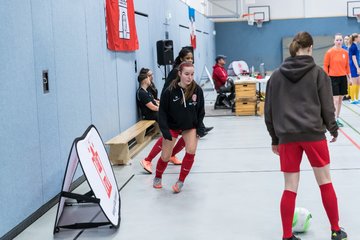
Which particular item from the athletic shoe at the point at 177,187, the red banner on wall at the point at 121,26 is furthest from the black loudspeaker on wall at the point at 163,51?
the athletic shoe at the point at 177,187

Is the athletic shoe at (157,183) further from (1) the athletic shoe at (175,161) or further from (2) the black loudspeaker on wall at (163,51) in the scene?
(2) the black loudspeaker on wall at (163,51)

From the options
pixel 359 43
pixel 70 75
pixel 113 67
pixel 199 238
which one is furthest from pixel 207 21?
pixel 199 238

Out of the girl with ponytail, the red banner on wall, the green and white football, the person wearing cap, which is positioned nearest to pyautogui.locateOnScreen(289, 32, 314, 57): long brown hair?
the green and white football

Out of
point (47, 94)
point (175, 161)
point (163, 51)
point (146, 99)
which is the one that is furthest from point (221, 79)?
point (47, 94)

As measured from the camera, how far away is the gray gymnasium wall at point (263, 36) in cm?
2556

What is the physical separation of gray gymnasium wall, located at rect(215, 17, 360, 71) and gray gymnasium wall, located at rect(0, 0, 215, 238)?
62.8 ft

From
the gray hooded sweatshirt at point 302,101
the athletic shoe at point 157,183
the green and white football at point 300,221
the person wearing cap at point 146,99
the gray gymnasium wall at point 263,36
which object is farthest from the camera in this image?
the gray gymnasium wall at point 263,36

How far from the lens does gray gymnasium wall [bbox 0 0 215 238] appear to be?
411 centimetres

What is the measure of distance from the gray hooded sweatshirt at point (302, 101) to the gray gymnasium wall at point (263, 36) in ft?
73.5

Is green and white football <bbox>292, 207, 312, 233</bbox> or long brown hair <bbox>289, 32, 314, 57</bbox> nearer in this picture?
long brown hair <bbox>289, 32, 314, 57</bbox>

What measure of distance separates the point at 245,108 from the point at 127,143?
16.2 feet

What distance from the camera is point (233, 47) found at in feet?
86.4

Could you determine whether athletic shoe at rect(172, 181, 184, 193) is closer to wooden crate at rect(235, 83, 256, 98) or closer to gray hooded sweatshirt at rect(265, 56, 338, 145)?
gray hooded sweatshirt at rect(265, 56, 338, 145)

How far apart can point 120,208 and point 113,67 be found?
120 inches
